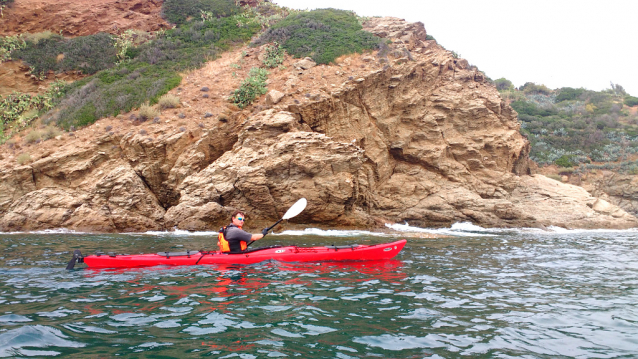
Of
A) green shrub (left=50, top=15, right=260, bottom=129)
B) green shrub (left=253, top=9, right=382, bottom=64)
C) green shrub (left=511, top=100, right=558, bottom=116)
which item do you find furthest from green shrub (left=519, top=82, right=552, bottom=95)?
green shrub (left=50, top=15, right=260, bottom=129)

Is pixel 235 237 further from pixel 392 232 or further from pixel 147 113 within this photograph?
pixel 147 113

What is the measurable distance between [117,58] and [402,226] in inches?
753

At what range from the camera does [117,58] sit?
2339 centimetres

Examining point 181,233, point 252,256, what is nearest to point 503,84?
point 181,233

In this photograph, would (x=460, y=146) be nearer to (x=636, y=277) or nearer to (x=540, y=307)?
(x=636, y=277)

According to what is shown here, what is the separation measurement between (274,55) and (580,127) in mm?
26546

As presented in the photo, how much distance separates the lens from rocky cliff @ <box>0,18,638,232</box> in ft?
47.2

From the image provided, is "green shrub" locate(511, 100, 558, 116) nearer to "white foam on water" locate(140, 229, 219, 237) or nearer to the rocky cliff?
the rocky cliff

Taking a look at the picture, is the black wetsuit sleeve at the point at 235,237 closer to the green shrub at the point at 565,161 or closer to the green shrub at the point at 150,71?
the green shrub at the point at 150,71

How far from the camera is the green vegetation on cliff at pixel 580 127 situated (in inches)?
1109

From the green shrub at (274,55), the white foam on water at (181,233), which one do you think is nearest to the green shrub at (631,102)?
the green shrub at (274,55)

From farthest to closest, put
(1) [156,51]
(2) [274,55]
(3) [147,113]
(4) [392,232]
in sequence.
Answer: (1) [156,51] < (2) [274,55] < (3) [147,113] < (4) [392,232]

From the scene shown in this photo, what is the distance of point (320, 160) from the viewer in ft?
47.9

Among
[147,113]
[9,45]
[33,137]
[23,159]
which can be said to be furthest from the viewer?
[9,45]
